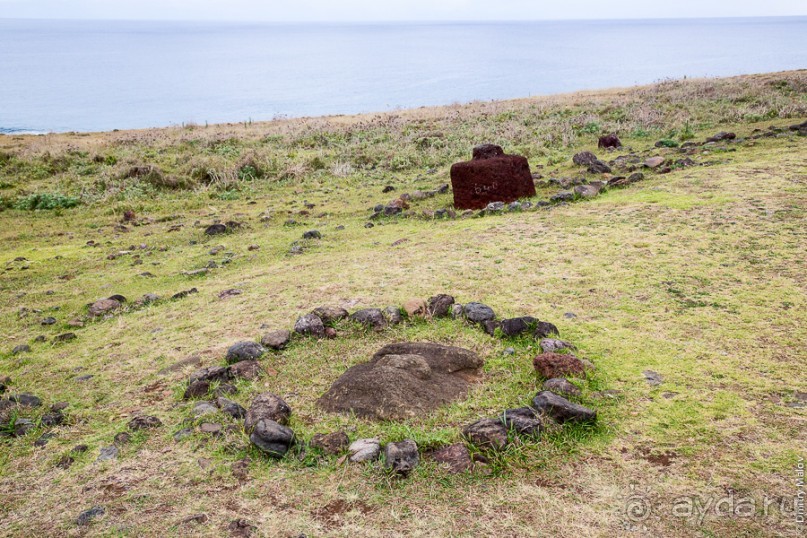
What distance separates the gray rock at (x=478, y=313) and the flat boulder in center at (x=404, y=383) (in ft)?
2.44

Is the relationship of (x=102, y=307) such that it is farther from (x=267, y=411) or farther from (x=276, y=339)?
(x=267, y=411)

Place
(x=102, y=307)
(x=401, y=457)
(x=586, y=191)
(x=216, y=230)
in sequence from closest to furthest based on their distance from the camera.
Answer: (x=401, y=457), (x=102, y=307), (x=586, y=191), (x=216, y=230)

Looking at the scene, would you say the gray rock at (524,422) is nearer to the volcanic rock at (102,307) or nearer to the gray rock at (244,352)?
the gray rock at (244,352)

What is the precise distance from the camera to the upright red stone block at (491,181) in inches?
437

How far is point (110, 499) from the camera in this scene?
3.57m

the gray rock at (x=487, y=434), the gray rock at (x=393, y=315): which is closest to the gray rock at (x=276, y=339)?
the gray rock at (x=393, y=315)

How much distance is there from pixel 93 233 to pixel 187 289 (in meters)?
6.02

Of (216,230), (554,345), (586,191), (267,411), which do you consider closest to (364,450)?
(267,411)

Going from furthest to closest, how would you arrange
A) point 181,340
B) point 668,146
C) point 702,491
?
point 668,146, point 181,340, point 702,491

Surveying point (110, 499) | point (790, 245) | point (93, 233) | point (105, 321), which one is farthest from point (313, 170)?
point (110, 499)

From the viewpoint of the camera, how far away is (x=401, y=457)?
3617 millimetres

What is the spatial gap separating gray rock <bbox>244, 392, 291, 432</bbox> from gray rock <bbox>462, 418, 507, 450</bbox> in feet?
4.40

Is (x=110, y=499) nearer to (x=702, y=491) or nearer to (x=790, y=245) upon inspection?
(x=702, y=491)

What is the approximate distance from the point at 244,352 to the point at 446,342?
187 cm
